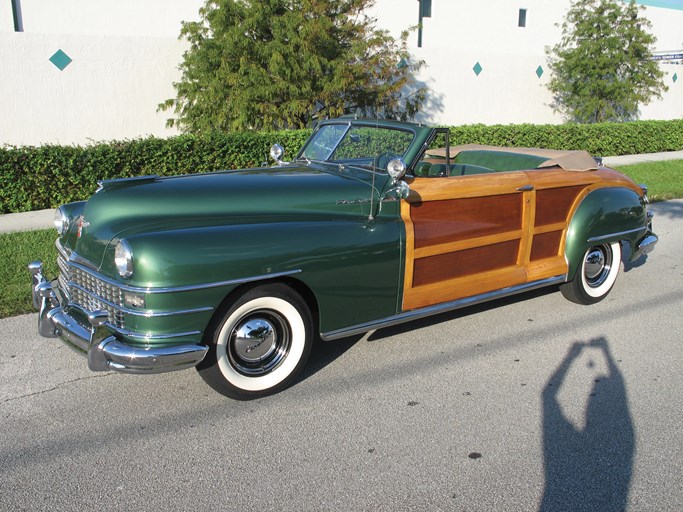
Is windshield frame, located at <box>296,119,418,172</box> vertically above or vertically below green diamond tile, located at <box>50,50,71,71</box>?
below

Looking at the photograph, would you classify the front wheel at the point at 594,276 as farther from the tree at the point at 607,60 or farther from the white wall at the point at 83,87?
the tree at the point at 607,60

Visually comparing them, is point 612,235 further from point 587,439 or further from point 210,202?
point 210,202

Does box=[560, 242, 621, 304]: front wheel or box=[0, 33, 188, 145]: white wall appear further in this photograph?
box=[0, 33, 188, 145]: white wall

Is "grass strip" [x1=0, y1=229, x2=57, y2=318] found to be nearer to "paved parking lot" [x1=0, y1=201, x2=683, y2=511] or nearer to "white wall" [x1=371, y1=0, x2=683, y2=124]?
"paved parking lot" [x1=0, y1=201, x2=683, y2=511]

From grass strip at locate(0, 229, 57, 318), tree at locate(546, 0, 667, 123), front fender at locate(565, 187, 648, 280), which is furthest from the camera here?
tree at locate(546, 0, 667, 123)

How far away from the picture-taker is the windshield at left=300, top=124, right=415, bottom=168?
15.0ft

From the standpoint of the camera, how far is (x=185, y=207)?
12.4 feet

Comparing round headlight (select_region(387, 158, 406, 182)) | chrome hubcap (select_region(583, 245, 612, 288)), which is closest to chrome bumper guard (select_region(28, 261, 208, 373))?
round headlight (select_region(387, 158, 406, 182))

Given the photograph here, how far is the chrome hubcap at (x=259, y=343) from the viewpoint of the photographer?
368cm

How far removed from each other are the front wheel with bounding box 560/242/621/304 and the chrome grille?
3.77 metres

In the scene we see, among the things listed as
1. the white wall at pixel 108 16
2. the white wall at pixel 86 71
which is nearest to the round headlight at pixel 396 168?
the white wall at pixel 86 71

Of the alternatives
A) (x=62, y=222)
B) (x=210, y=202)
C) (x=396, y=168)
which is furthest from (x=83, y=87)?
(x=396, y=168)

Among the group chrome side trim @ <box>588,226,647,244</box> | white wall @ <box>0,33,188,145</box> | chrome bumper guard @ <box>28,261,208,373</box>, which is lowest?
chrome bumper guard @ <box>28,261,208,373</box>

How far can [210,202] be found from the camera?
12.6 feet
